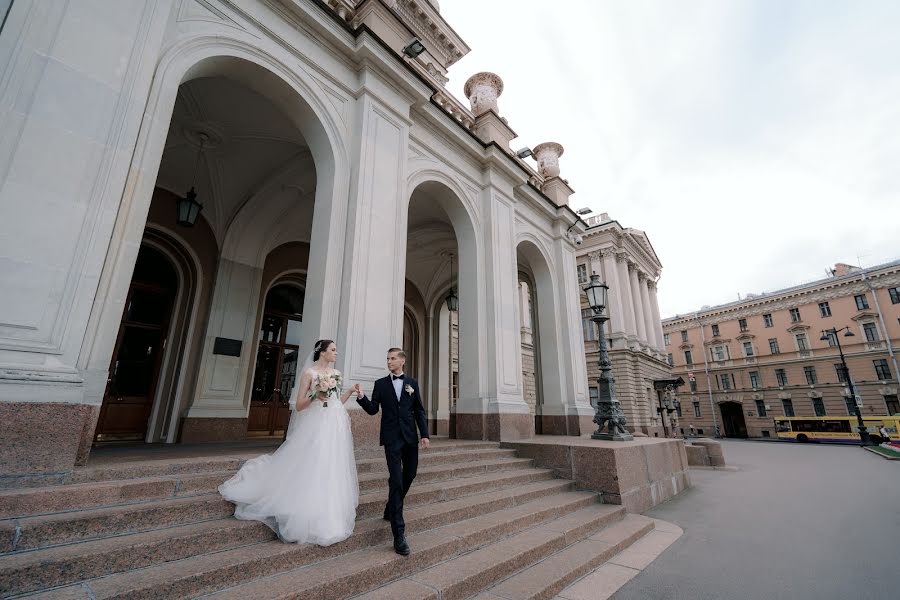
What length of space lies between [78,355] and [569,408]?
993cm

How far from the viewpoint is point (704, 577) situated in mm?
3705

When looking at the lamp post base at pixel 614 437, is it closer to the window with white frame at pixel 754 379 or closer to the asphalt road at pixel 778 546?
the asphalt road at pixel 778 546

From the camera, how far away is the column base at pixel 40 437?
9.32ft

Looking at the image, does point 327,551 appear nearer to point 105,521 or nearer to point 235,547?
point 235,547

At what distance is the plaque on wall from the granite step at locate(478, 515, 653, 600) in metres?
7.27

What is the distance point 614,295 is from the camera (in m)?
30.6

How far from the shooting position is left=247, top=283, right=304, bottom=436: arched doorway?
9.76 metres

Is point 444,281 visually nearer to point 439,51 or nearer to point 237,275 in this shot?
point 237,275

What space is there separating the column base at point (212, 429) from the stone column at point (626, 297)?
2837 centimetres

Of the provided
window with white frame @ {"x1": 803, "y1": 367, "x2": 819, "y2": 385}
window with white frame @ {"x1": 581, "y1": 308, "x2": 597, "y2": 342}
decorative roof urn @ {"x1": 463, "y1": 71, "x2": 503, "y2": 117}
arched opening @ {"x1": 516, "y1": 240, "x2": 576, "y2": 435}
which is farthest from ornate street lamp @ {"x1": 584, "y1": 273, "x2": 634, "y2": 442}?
window with white frame @ {"x1": 803, "y1": 367, "x2": 819, "y2": 385}

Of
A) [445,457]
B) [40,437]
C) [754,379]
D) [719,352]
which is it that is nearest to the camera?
[40,437]

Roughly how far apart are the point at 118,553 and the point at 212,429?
20.8 ft

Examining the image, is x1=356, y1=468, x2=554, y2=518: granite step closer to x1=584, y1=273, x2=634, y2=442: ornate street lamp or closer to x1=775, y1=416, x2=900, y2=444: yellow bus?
x1=584, y1=273, x2=634, y2=442: ornate street lamp

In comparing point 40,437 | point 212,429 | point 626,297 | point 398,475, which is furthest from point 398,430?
point 626,297
